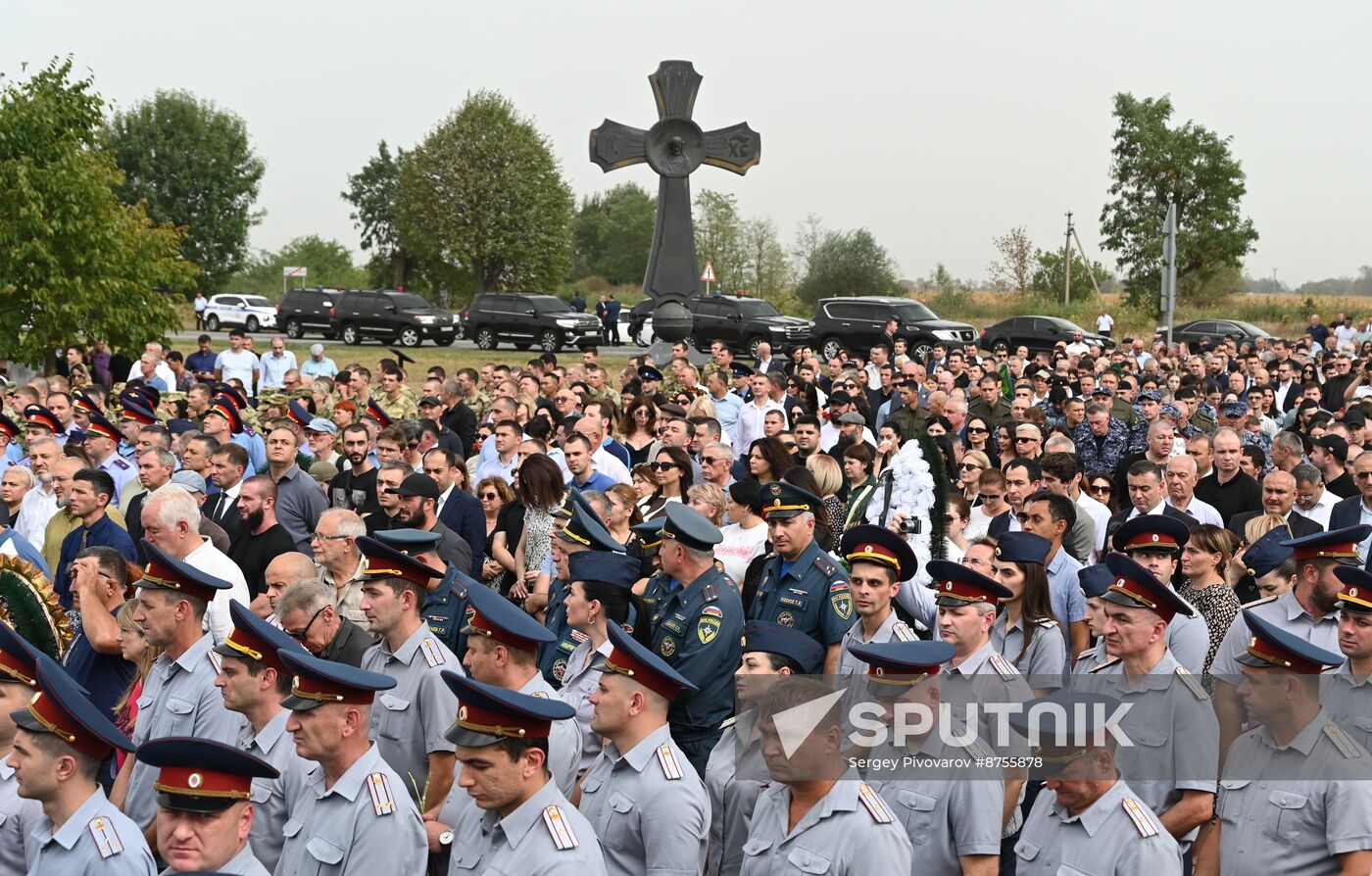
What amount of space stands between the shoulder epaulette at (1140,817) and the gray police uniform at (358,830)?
2.16 meters

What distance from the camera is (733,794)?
507 centimetres

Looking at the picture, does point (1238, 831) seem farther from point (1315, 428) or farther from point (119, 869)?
point (1315, 428)

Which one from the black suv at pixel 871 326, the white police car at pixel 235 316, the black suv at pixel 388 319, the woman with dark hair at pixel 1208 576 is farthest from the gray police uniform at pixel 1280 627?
the white police car at pixel 235 316

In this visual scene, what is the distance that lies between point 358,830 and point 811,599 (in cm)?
282

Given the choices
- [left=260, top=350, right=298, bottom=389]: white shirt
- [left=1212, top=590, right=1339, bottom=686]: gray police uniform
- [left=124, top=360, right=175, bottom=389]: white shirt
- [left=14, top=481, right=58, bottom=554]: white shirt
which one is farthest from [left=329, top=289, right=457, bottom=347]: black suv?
[left=1212, top=590, right=1339, bottom=686]: gray police uniform

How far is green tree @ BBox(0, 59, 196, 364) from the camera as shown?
68.4ft

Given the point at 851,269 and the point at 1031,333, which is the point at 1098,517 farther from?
the point at 851,269

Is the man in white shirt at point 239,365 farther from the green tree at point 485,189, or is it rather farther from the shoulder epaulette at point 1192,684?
the green tree at point 485,189

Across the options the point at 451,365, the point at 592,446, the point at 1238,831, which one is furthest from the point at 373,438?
the point at 451,365


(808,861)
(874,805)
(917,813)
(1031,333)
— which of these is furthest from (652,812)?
(1031,333)

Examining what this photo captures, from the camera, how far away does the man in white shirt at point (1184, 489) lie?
359 inches

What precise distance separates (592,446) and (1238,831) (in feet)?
21.5

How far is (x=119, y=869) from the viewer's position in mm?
4148

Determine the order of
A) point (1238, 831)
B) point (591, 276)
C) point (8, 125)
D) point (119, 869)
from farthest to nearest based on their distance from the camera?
point (591, 276) → point (8, 125) → point (1238, 831) → point (119, 869)
